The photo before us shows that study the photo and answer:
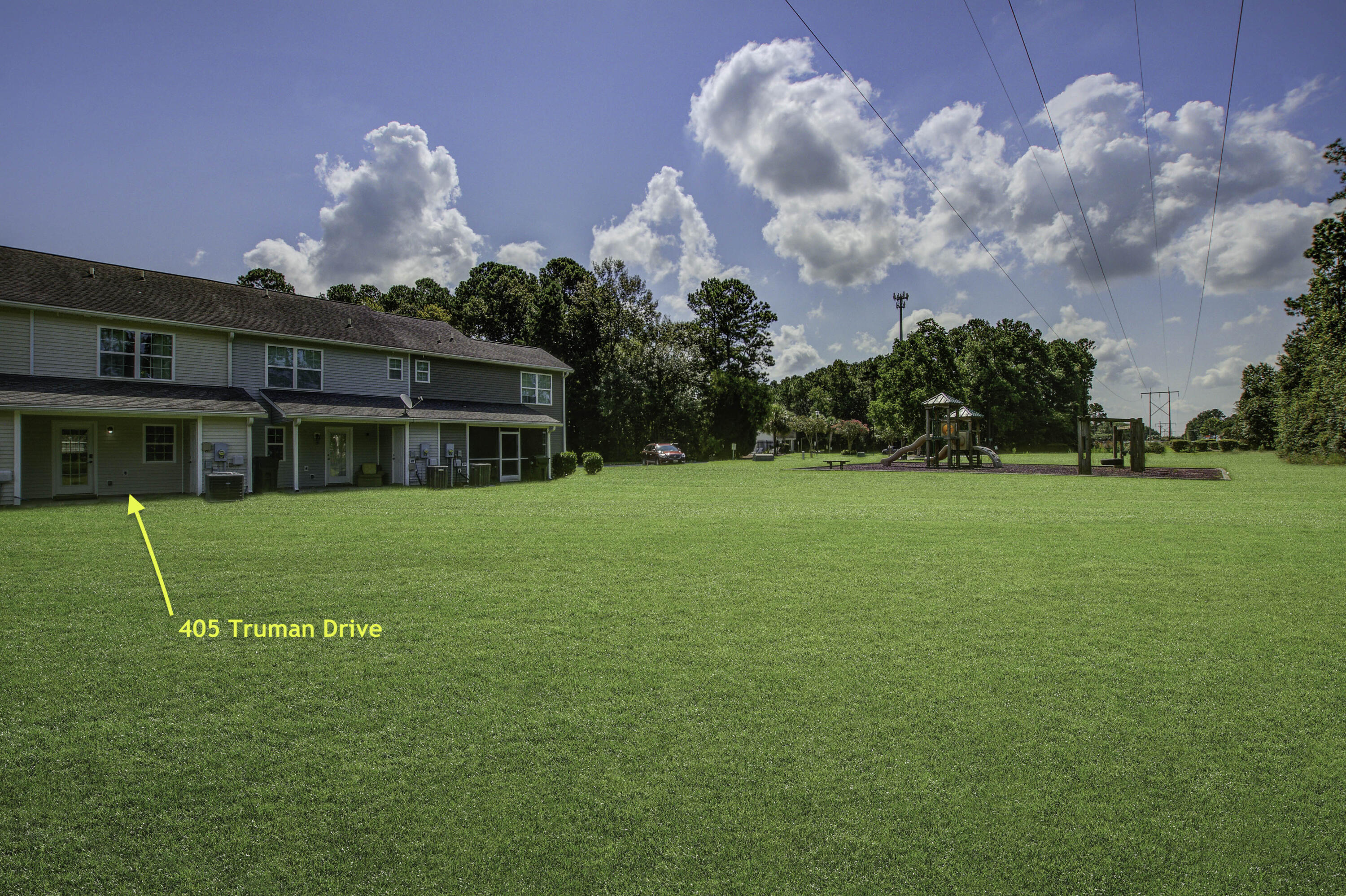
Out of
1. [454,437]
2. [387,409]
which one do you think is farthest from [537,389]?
[387,409]

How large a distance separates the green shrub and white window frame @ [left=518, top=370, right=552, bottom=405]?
3.38 m

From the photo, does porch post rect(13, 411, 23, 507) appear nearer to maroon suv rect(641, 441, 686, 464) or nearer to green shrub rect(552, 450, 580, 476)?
green shrub rect(552, 450, 580, 476)

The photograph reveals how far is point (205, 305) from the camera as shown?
21.7m

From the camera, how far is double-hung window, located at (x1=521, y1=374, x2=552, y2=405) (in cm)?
3134

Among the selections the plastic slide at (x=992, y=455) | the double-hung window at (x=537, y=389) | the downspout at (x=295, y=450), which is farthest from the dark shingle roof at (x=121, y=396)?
the plastic slide at (x=992, y=455)

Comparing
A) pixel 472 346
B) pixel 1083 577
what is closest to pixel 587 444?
pixel 472 346

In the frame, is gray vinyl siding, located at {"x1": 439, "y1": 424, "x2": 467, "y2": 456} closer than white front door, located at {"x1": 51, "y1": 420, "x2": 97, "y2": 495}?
No

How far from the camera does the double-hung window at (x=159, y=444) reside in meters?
20.0

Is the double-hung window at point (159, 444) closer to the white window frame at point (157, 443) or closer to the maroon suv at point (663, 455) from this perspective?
the white window frame at point (157, 443)

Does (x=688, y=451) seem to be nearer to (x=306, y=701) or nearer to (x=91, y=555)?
(x=91, y=555)

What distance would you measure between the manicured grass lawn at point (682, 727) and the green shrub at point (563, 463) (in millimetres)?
19941

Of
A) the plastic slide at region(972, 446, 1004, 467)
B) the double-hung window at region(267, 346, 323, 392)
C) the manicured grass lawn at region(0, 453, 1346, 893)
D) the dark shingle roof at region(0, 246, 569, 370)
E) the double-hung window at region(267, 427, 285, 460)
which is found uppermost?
the dark shingle roof at region(0, 246, 569, 370)

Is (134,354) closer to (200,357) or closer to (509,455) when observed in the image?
(200,357)

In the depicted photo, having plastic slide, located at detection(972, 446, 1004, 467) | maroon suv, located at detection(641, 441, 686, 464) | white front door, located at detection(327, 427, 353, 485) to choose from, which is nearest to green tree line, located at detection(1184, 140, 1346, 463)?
plastic slide, located at detection(972, 446, 1004, 467)
